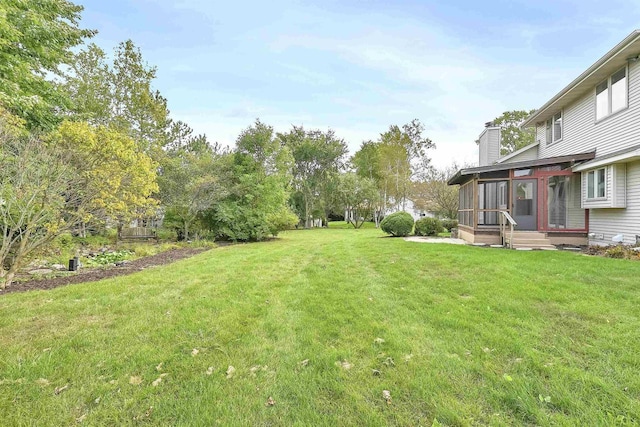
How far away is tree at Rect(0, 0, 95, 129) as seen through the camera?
18.4 ft

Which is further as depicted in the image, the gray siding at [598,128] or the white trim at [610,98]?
the white trim at [610,98]

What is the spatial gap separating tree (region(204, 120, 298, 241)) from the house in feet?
30.4

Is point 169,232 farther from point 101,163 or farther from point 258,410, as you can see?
point 258,410

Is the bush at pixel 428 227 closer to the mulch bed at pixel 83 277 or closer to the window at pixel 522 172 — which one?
the window at pixel 522 172

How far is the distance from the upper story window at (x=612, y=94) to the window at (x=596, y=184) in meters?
1.76

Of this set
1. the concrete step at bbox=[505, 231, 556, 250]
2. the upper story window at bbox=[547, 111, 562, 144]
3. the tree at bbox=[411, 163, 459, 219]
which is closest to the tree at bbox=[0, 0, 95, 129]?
the concrete step at bbox=[505, 231, 556, 250]

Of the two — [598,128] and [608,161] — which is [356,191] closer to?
[598,128]

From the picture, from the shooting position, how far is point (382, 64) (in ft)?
48.4

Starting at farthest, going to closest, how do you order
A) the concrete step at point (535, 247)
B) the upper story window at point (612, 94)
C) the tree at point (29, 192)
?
the concrete step at point (535, 247), the upper story window at point (612, 94), the tree at point (29, 192)

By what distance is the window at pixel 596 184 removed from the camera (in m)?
8.94

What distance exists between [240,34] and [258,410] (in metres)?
13.2

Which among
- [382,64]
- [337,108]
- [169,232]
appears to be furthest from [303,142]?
[169,232]

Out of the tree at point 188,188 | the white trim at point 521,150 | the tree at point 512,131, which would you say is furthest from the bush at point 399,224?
the tree at point 512,131

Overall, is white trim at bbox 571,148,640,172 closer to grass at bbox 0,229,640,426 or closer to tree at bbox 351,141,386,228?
grass at bbox 0,229,640,426
